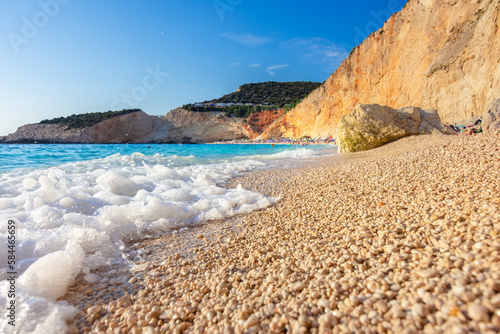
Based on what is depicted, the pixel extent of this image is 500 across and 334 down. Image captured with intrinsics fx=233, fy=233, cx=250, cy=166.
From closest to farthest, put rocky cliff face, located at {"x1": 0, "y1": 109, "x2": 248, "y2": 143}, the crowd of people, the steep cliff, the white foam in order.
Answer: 1. the white foam
2. the crowd of people
3. rocky cliff face, located at {"x1": 0, "y1": 109, "x2": 248, "y2": 143}
4. the steep cliff

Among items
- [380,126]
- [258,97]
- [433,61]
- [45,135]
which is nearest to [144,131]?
[45,135]

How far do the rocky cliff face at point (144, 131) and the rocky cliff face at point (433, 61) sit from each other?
3740cm

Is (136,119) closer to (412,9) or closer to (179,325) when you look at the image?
(412,9)

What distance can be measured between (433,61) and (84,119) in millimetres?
79601

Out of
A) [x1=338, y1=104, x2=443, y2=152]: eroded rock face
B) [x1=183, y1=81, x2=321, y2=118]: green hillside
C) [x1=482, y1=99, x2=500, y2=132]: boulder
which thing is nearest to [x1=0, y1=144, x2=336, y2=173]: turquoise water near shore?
[x1=338, y1=104, x2=443, y2=152]: eroded rock face

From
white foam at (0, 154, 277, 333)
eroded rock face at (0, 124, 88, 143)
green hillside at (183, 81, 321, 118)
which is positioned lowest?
white foam at (0, 154, 277, 333)

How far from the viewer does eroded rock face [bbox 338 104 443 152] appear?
13.1 m

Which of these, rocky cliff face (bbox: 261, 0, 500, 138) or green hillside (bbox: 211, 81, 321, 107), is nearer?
rocky cliff face (bbox: 261, 0, 500, 138)

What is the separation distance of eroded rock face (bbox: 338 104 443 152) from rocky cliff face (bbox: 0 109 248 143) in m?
51.7

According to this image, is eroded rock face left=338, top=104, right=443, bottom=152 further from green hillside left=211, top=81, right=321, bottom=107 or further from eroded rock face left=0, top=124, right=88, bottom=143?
eroded rock face left=0, top=124, right=88, bottom=143

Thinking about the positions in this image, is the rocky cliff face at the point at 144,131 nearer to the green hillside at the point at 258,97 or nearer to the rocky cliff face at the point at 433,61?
the green hillside at the point at 258,97

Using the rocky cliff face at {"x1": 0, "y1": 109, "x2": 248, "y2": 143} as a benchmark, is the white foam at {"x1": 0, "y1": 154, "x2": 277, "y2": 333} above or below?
below

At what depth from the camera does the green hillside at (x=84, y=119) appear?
213 feet

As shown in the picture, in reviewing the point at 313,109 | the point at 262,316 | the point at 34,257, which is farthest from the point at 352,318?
A: the point at 313,109
